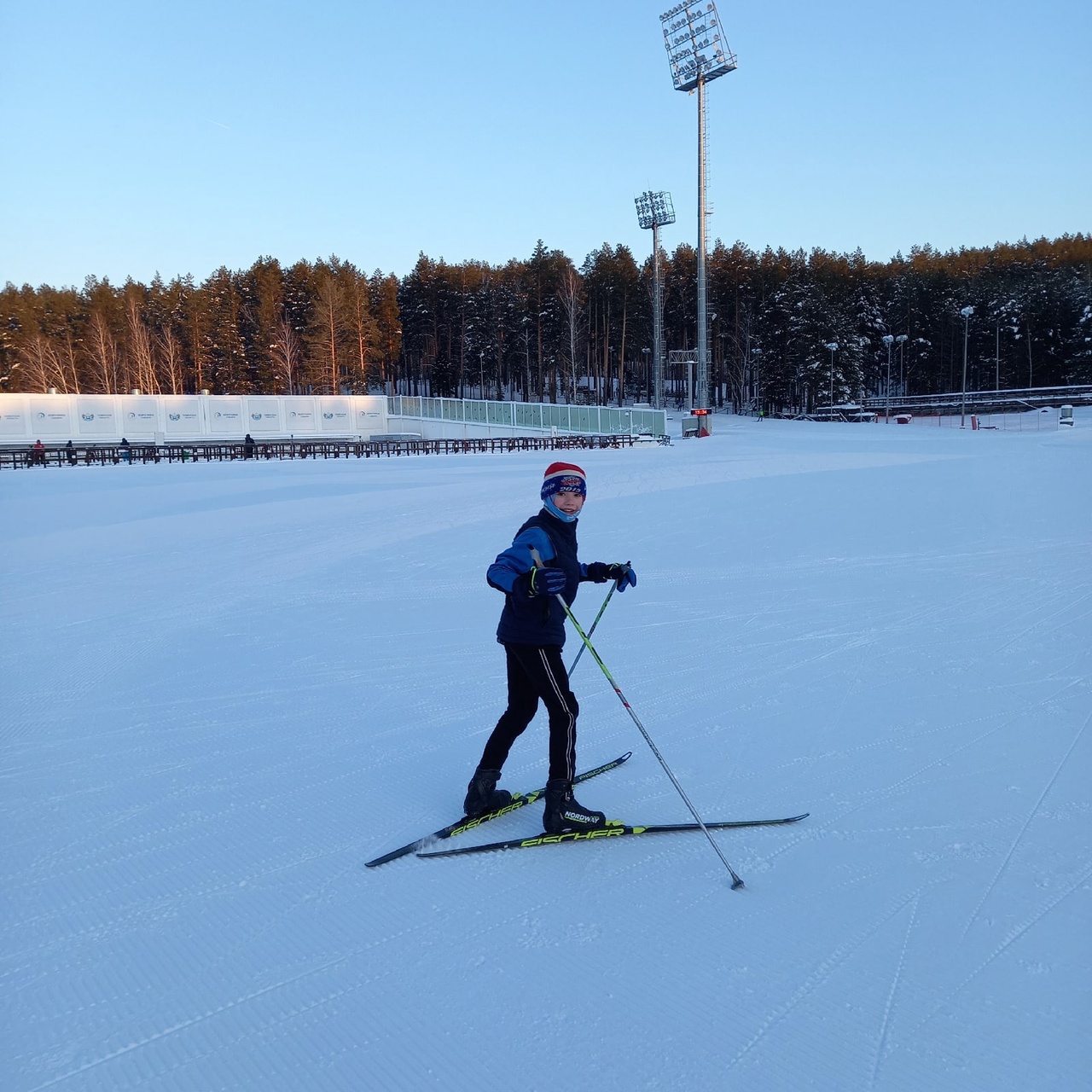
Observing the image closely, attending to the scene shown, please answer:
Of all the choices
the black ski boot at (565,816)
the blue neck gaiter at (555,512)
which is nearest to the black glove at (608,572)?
the blue neck gaiter at (555,512)

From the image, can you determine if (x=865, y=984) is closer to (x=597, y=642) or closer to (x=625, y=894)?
(x=625, y=894)

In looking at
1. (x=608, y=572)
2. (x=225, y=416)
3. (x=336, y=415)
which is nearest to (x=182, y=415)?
(x=225, y=416)

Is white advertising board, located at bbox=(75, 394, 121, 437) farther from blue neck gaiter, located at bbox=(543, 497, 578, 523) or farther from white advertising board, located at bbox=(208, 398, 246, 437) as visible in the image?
blue neck gaiter, located at bbox=(543, 497, 578, 523)

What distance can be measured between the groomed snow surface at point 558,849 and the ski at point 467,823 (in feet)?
0.30

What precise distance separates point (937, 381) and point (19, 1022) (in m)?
67.9

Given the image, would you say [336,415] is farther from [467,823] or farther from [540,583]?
[540,583]

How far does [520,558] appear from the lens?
122 inches

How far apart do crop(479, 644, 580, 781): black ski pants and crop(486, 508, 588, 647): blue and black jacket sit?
6 cm

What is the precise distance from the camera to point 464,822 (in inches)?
→ 137

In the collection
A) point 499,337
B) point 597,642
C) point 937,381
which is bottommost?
point 597,642

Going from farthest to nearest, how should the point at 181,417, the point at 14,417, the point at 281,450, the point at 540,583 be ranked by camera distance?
the point at 181,417 < the point at 14,417 < the point at 281,450 < the point at 540,583

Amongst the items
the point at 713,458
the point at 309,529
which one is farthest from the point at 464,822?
the point at 713,458

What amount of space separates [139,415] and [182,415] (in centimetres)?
193

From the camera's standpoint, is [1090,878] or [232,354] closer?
[1090,878]
